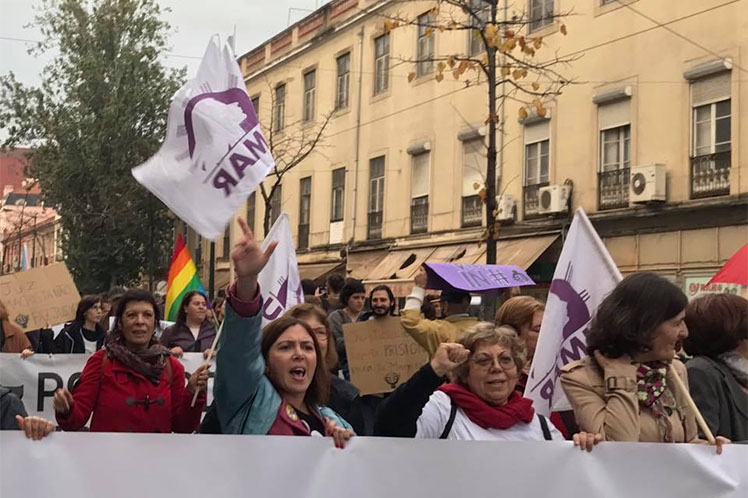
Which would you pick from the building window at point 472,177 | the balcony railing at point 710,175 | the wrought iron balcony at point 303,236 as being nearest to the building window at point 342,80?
the wrought iron balcony at point 303,236

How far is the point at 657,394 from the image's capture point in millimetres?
3490

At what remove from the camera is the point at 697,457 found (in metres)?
3.38

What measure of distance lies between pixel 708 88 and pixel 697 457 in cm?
1548

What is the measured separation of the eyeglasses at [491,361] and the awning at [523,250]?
1697cm

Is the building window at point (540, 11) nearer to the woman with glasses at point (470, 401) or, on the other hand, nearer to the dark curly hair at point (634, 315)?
the dark curly hair at point (634, 315)

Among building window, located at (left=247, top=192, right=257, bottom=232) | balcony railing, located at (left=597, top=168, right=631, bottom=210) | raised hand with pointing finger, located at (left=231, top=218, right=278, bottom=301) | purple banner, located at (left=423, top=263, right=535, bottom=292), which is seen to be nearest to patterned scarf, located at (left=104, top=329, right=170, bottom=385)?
raised hand with pointing finger, located at (left=231, top=218, right=278, bottom=301)

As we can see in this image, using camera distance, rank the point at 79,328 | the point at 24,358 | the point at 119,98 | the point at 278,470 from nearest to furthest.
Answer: the point at 278,470 → the point at 24,358 → the point at 79,328 → the point at 119,98

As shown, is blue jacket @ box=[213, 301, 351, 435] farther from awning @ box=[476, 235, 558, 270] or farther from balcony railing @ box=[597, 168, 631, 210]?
awning @ box=[476, 235, 558, 270]

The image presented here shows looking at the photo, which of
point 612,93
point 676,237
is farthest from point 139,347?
point 612,93

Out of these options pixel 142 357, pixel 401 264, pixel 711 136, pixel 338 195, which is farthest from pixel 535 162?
pixel 142 357

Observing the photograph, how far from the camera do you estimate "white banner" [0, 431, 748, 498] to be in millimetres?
3205

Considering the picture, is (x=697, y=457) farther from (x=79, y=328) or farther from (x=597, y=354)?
(x=79, y=328)

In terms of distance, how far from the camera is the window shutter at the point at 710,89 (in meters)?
17.2

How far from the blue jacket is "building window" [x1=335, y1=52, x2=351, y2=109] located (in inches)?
1072
